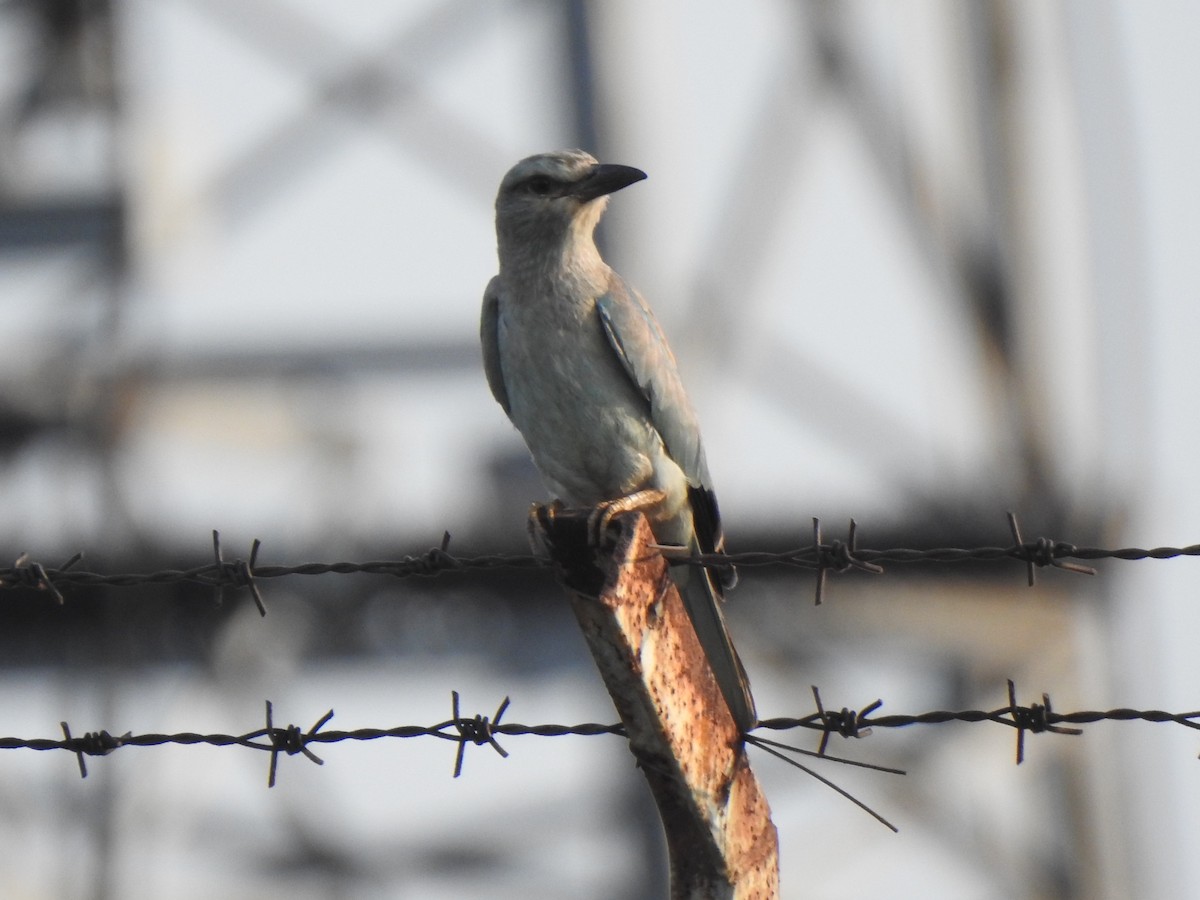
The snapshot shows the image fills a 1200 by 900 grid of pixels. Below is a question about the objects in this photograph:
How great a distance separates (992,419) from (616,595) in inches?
250

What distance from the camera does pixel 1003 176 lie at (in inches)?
399

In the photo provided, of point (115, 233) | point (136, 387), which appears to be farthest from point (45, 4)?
point (136, 387)

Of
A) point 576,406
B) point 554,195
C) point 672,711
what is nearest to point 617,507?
point 576,406

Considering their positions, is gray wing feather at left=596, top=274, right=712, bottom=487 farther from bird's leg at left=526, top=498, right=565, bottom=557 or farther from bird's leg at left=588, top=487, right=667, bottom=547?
bird's leg at left=526, top=498, right=565, bottom=557

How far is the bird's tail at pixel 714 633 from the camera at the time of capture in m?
4.54

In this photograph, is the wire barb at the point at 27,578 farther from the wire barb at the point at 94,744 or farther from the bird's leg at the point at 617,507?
the bird's leg at the point at 617,507

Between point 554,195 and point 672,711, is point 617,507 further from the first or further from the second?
point 554,195

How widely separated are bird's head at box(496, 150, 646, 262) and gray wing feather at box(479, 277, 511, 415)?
0.66 feet

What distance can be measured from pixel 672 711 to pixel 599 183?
2510 mm

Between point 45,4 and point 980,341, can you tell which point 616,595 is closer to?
point 980,341

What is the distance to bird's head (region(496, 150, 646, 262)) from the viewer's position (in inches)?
234

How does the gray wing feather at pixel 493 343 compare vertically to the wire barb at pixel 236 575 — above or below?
above

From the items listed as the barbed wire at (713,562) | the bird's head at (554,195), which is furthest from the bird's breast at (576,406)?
the barbed wire at (713,562)

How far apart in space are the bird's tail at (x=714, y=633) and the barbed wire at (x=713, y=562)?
0.51 metres
